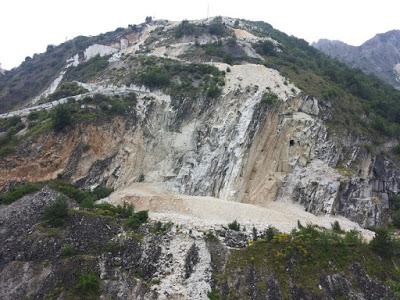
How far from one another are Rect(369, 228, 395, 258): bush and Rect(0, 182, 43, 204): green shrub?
995 inches

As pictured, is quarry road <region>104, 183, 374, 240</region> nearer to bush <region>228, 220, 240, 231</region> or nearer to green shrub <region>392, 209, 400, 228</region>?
bush <region>228, 220, 240, 231</region>

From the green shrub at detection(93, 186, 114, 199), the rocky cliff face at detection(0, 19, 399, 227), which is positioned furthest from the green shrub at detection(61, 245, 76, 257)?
the rocky cliff face at detection(0, 19, 399, 227)

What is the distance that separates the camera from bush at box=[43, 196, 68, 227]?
31609 mm

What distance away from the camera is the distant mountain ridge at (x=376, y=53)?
452 feet

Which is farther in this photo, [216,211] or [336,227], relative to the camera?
[216,211]

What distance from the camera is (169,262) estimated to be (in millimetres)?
29562

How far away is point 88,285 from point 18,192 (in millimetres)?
12144

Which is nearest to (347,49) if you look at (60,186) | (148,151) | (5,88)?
(5,88)

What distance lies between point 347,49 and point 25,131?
135 metres

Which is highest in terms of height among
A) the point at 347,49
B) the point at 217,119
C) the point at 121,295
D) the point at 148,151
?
the point at 347,49

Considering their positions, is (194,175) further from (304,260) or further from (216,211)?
(304,260)

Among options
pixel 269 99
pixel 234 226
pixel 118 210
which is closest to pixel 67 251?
pixel 118 210

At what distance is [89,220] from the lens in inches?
1260

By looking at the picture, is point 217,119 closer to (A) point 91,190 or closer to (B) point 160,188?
(B) point 160,188
